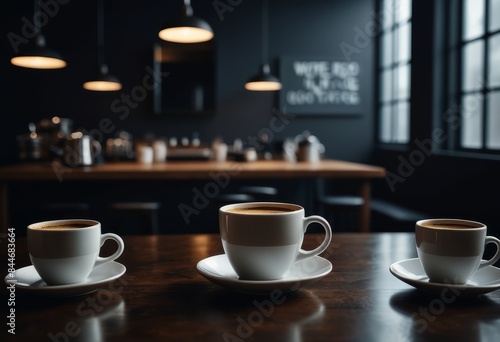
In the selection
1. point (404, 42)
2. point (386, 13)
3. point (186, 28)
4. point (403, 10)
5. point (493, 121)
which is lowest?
point (493, 121)

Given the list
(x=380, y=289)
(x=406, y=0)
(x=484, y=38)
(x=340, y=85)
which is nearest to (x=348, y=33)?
(x=340, y=85)

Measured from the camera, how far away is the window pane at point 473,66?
3.54 meters

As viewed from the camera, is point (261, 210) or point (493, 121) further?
point (493, 121)

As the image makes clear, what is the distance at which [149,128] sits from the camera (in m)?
5.53

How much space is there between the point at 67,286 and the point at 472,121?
3679 millimetres

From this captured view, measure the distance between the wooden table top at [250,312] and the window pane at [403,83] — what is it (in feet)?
14.2

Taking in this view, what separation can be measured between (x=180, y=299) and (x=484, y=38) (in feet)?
11.6

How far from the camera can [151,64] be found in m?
5.46

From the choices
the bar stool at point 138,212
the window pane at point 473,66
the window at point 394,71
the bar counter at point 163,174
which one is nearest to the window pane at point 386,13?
the window at point 394,71

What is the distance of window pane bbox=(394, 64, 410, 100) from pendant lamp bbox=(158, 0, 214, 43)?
8.59 ft

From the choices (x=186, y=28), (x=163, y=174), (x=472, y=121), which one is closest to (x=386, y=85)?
(x=472, y=121)

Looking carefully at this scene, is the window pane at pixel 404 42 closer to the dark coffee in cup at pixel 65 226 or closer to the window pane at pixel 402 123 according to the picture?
the window pane at pixel 402 123

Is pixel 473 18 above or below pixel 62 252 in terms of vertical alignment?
above

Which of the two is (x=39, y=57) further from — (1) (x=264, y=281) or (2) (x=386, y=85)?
(2) (x=386, y=85)
